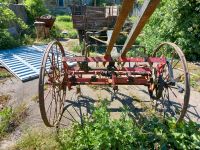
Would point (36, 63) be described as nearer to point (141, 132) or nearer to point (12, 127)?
point (12, 127)

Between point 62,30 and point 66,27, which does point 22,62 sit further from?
point 66,27

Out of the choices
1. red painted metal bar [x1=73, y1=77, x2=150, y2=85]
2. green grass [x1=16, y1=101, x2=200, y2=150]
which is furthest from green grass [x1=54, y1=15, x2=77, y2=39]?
green grass [x1=16, y1=101, x2=200, y2=150]

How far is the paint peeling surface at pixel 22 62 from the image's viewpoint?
25.9ft

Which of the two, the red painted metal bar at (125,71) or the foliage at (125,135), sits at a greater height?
the red painted metal bar at (125,71)

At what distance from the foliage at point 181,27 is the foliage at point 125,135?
5.55 m

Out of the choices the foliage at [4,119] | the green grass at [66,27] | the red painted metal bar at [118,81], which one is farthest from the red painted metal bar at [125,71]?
the green grass at [66,27]

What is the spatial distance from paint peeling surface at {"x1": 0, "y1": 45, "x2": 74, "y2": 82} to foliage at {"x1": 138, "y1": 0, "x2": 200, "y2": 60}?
4355 millimetres

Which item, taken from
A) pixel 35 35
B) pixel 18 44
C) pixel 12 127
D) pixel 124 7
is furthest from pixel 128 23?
pixel 124 7

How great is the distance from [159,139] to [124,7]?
7.63ft

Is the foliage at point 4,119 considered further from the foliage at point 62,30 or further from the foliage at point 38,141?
the foliage at point 62,30

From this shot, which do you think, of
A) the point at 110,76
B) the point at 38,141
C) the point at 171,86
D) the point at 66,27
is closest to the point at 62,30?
the point at 66,27

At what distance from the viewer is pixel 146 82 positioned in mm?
5543

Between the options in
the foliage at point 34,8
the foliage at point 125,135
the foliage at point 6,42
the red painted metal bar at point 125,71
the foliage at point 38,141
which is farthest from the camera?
the foliage at point 34,8

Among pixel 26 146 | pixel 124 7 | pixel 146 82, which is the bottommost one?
pixel 26 146
